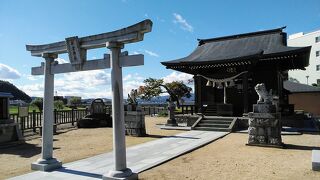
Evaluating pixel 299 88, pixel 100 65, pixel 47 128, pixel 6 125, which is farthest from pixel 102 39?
pixel 299 88

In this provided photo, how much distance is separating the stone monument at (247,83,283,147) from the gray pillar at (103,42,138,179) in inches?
256

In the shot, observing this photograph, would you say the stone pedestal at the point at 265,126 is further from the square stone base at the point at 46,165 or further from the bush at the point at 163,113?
the bush at the point at 163,113

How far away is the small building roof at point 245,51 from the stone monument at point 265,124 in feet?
19.9

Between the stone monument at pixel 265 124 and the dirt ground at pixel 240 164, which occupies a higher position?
the stone monument at pixel 265 124

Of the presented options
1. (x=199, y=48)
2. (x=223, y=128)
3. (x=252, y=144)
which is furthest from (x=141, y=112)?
(x=199, y=48)

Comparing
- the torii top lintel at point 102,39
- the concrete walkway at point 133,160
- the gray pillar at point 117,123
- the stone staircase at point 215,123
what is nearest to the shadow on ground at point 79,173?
the concrete walkway at point 133,160

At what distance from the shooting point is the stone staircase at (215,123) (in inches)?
676

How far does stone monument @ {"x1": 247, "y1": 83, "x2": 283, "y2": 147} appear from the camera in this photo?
11570 millimetres

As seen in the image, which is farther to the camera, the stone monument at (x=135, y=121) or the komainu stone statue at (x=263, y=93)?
the stone monument at (x=135, y=121)

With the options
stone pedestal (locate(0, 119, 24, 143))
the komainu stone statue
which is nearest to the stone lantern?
stone pedestal (locate(0, 119, 24, 143))

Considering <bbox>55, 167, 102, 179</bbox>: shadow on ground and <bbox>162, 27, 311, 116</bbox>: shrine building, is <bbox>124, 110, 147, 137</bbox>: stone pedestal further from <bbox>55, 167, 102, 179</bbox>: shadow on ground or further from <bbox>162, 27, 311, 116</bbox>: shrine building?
<bbox>55, 167, 102, 179</bbox>: shadow on ground

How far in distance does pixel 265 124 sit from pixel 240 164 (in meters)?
3.69

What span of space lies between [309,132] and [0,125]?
49.9ft

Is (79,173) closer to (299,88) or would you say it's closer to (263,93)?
(263,93)
